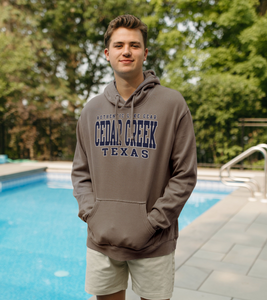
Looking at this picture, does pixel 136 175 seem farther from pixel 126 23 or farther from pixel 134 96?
pixel 126 23

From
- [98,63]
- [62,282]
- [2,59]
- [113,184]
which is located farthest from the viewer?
[98,63]

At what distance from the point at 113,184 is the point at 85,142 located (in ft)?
0.94

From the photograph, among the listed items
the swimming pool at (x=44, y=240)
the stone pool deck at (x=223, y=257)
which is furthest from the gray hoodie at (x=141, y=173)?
the swimming pool at (x=44, y=240)

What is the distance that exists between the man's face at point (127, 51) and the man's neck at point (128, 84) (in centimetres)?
4

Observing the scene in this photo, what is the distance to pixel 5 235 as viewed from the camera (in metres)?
5.59

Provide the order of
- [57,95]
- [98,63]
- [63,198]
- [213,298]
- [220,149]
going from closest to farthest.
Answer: [213,298], [63,198], [220,149], [57,95], [98,63]

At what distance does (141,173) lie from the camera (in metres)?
1.41

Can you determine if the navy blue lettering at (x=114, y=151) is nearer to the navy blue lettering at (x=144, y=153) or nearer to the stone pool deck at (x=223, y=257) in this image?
the navy blue lettering at (x=144, y=153)

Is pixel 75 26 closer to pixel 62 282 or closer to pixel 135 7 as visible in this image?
pixel 135 7

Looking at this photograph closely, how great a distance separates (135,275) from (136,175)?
479mm

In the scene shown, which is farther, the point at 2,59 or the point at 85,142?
the point at 2,59

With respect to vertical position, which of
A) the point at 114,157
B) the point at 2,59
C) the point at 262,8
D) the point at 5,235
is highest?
the point at 262,8

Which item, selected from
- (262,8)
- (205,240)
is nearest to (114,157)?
(205,240)

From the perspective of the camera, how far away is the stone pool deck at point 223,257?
274 cm
